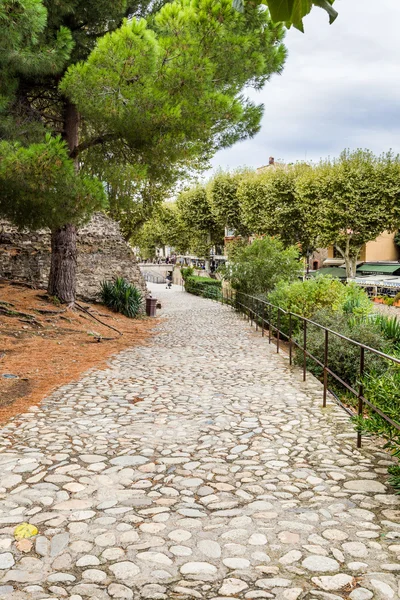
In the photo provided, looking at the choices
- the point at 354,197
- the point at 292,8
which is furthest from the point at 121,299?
the point at 354,197

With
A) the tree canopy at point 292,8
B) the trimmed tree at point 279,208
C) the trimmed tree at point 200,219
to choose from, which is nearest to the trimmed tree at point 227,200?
the trimmed tree at point 200,219

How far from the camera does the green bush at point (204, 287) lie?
30.2 metres

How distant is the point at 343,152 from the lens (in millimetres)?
32344

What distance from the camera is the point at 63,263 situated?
1409 cm

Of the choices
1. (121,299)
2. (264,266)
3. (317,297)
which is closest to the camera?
(317,297)

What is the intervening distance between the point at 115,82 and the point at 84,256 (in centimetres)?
933

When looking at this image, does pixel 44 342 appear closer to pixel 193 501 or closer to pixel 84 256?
pixel 193 501

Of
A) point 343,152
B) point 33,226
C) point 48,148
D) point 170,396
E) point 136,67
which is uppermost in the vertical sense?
point 343,152

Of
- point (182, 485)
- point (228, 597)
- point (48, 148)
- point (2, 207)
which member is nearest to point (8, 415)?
point (182, 485)

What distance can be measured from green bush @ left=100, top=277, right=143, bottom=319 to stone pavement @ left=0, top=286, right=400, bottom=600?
34.1 feet

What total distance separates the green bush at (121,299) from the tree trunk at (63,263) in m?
3.08

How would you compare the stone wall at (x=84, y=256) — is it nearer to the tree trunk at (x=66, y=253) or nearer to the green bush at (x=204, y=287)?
the tree trunk at (x=66, y=253)

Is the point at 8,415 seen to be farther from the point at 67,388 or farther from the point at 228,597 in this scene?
the point at 228,597

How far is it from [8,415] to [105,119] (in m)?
6.86
